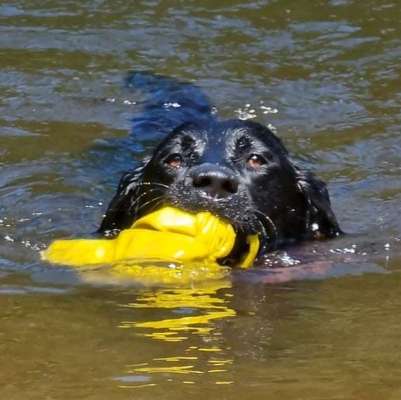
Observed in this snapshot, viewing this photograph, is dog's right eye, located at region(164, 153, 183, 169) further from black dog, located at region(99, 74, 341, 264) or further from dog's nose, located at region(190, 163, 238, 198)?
dog's nose, located at region(190, 163, 238, 198)

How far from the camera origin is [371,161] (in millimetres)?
7527

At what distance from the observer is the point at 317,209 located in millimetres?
6227

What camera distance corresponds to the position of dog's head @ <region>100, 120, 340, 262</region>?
215 inches

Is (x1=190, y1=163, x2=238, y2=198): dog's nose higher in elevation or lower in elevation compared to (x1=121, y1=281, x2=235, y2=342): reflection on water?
higher

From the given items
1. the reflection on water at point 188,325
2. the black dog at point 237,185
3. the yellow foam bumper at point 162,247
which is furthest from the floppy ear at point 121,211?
the reflection on water at point 188,325

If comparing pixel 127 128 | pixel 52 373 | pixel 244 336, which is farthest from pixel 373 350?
pixel 127 128

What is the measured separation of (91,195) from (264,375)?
3798 mm

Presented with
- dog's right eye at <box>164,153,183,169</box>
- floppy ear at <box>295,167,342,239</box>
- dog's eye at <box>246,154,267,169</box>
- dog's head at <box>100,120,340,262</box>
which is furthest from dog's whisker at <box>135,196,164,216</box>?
floppy ear at <box>295,167,342,239</box>

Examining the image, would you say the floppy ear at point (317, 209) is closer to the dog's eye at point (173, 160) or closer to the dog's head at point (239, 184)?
the dog's head at point (239, 184)

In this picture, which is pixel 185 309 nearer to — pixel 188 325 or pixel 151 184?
pixel 188 325

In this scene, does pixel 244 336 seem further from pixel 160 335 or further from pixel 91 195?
pixel 91 195

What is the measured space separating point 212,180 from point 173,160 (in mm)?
712

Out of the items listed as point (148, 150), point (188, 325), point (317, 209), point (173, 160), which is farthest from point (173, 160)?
point (188, 325)

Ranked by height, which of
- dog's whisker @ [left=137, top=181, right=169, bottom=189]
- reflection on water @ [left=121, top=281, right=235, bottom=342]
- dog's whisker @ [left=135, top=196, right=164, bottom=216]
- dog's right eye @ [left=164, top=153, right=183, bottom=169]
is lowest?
reflection on water @ [left=121, top=281, right=235, bottom=342]
